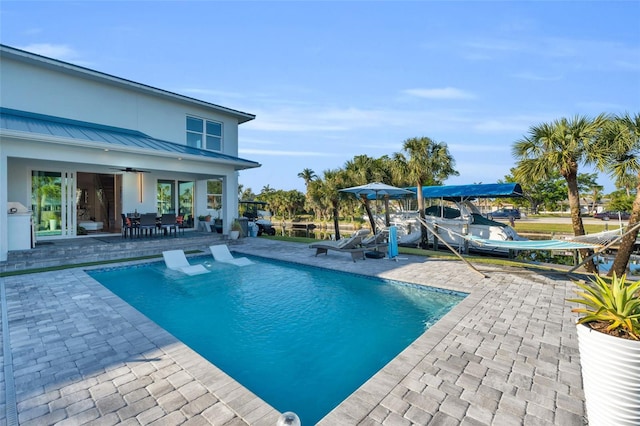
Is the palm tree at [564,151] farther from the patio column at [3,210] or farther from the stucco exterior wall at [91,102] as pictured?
the patio column at [3,210]

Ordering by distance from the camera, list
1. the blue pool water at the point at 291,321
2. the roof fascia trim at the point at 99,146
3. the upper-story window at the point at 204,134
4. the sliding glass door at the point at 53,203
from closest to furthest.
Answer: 1. the blue pool water at the point at 291,321
2. the roof fascia trim at the point at 99,146
3. the sliding glass door at the point at 53,203
4. the upper-story window at the point at 204,134

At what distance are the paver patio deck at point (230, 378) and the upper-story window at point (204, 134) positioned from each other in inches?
474

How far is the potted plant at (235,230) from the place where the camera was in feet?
49.4

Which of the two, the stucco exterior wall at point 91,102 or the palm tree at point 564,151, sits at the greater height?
the stucco exterior wall at point 91,102

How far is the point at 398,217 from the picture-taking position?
19.9 meters

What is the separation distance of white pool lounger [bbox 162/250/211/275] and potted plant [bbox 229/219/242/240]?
465 cm

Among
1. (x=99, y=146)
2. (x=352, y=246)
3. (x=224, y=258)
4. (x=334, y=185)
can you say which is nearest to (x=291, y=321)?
(x=352, y=246)

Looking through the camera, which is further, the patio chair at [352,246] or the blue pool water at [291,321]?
the patio chair at [352,246]

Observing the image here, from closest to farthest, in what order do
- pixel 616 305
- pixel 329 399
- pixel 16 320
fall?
pixel 616 305
pixel 329 399
pixel 16 320

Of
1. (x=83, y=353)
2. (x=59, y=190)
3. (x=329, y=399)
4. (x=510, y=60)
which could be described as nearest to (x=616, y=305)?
(x=329, y=399)

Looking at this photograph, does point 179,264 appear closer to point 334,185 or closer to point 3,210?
point 3,210

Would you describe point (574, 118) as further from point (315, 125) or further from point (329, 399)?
point (315, 125)

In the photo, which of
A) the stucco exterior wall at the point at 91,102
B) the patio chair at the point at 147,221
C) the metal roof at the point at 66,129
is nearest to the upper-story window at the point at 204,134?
the stucco exterior wall at the point at 91,102

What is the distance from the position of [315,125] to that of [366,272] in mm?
Result: 14655
